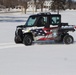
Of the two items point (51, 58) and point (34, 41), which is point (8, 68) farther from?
point (34, 41)

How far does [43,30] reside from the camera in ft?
47.3

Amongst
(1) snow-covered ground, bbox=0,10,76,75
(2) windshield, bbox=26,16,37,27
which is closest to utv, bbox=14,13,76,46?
(2) windshield, bbox=26,16,37,27

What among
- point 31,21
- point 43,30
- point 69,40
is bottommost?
point 69,40

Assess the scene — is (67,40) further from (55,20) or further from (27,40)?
(27,40)

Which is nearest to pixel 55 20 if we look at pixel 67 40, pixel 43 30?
pixel 43 30

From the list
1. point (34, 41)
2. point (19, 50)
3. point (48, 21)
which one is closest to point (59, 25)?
point (48, 21)

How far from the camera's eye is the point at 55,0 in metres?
80.6

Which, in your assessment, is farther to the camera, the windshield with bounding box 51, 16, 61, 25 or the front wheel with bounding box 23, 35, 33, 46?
the windshield with bounding box 51, 16, 61, 25

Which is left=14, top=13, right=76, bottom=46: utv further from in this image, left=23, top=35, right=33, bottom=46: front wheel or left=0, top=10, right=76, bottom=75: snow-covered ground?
left=0, top=10, right=76, bottom=75: snow-covered ground

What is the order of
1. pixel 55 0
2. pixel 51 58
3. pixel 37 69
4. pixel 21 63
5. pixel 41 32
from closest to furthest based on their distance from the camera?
pixel 37 69
pixel 21 63
pixel 51 58
pixel 41 32
pixel 55 0

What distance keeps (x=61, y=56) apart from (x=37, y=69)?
2.47 m

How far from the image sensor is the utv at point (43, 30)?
1440 cm

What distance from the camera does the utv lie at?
47.2 ft

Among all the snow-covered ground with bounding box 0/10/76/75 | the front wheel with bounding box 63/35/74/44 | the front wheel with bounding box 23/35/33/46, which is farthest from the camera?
the front wheel with bounding box 63/35/74/44
